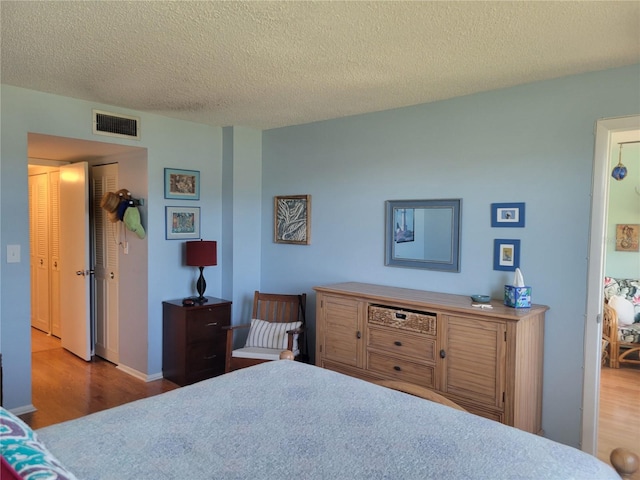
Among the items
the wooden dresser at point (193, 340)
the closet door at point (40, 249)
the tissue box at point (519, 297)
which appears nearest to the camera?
the tissue box at point (519, 297)

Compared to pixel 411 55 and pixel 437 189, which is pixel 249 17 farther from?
pixel 437 189

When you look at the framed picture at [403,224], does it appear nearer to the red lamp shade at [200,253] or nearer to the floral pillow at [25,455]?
the red lamp shade at [200,253]

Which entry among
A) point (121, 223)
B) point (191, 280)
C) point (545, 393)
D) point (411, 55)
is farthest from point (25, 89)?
point (545, 393)

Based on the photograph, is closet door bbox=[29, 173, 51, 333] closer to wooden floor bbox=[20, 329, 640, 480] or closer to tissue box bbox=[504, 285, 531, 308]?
wooden floor bbox=[20, 329, 640, 480]

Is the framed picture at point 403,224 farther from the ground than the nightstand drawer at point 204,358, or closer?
farther from the ground

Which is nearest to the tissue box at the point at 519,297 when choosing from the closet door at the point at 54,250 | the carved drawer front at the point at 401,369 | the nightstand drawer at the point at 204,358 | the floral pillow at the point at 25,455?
the carved drawer front at the point at 401,369

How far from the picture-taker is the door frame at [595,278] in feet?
8.87

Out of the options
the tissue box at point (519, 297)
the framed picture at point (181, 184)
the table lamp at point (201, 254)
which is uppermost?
the framed picture at point (181, 184)

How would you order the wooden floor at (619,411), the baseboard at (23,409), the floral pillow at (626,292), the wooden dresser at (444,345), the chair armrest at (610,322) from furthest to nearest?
1. the floral pillow at (626,292)
2. the chair armrest at (610,322)
3. the baseboard at (23,409)
4. the wooden floor at (619,411)
5. the wooden dresser at (444,345)

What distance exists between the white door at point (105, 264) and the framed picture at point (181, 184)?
0.68m

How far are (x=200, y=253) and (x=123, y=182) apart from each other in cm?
109

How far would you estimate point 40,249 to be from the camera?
573cm

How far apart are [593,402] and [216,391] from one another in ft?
7.64

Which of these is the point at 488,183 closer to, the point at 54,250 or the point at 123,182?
the point at 123,182
